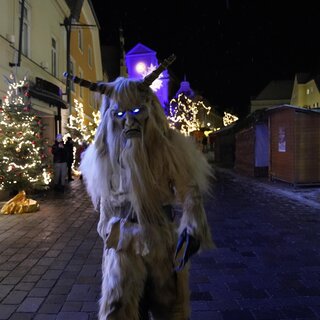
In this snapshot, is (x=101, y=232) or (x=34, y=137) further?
(x=34, y=137)

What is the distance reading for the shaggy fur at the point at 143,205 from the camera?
2.60m

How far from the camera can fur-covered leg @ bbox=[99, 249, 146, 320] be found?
255cm

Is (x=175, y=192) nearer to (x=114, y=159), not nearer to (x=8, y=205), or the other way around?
(x=114, y=159)

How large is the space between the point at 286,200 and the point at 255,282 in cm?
654

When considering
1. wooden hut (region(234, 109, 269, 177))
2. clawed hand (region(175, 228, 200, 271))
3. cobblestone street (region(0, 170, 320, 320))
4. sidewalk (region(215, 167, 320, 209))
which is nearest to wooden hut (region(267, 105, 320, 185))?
sidewalk (region(215, 167, 320, 209))

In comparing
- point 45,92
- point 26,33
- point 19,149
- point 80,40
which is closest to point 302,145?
point 19,149

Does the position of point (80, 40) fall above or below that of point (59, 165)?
above

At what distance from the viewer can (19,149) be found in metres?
10.9

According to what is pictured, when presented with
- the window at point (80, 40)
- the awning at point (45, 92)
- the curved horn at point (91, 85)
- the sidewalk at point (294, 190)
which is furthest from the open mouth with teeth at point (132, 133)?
the window at point (80, 40)

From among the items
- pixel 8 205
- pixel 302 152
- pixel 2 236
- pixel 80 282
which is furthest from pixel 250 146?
pixel 80 282

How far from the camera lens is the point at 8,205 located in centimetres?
938

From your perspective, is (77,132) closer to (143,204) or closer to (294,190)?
(294,190)

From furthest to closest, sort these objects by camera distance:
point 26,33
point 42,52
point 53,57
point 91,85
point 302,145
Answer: point 53,57 < point 42,52 < point 26,33 < point 302,145 < point 91,85

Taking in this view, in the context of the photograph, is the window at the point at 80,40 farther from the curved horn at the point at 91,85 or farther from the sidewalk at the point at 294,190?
the curved horn at the point at 91,85
